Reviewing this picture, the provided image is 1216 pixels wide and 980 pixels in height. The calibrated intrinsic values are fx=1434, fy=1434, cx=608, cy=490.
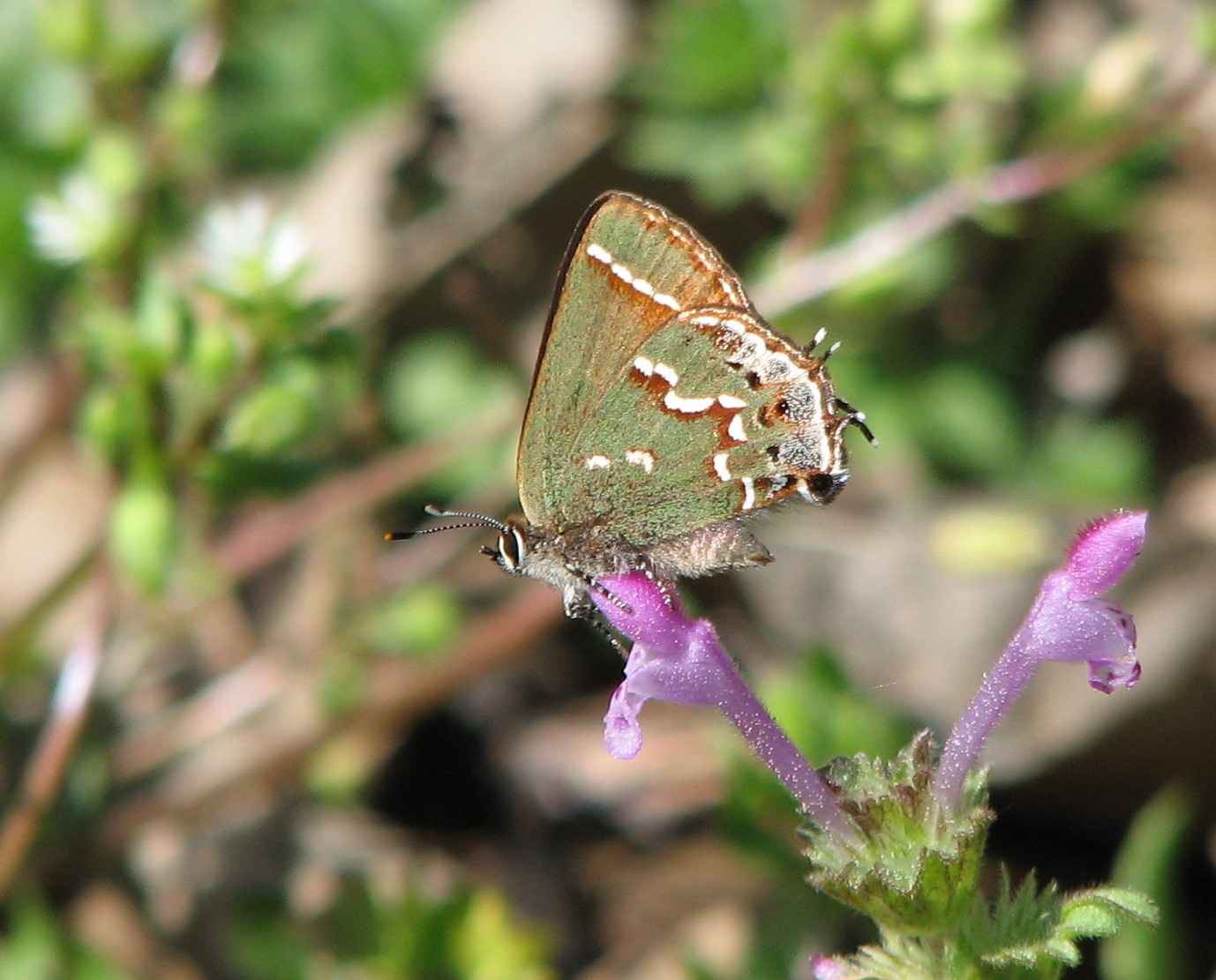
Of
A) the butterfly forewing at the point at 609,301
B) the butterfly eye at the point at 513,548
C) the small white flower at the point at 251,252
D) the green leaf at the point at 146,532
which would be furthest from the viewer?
the small white flower at the point at 251,252

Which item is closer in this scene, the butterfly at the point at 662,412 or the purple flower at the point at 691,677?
the purple flower at the point at 691,677

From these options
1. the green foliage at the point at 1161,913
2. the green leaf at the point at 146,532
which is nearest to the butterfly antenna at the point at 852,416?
the green foliage at the point at 1161,913

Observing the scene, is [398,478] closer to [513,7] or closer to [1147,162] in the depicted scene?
[513,7]

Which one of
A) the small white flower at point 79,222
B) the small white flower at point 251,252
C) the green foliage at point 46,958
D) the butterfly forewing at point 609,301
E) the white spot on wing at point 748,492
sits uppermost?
the small white flower at point 79,222

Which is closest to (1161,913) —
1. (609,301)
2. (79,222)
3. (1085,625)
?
(1085,625)

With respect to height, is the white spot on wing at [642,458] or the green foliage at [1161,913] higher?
the white spot on wing at [642,458]

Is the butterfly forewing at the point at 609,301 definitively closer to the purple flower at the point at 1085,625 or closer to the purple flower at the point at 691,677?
the purple flower at the point at 691,677

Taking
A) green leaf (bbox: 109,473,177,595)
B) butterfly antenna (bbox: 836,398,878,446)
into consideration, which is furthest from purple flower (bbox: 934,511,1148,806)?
green leaf (bbox: 109,473,177,595)

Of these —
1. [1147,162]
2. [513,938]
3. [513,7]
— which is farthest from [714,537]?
[513,7]

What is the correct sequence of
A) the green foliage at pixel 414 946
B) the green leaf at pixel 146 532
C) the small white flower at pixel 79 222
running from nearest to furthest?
the green leaf at pixel 146 532, the small white flower at pixel 79 222, the green foliage at pixel 414 946
